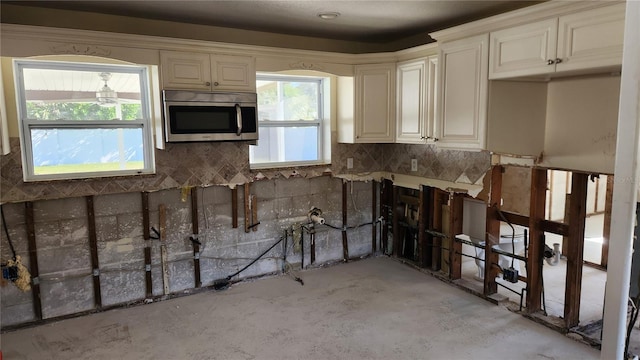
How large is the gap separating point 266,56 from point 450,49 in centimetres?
155

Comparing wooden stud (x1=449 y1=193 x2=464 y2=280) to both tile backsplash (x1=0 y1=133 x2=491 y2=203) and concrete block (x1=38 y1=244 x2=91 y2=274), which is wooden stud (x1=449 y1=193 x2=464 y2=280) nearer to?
tile backsplash (x1=0 y1=133 x2=491 y2=203)

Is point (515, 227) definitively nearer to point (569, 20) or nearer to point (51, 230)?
point (569, 20)

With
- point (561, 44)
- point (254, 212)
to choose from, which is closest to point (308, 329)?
point (254, 212)

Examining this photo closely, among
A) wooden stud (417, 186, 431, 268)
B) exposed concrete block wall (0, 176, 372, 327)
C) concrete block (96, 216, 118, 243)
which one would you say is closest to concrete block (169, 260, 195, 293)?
exposed concrete block wall (0, 176, 372, 327)

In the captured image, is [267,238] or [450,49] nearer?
[450,49]

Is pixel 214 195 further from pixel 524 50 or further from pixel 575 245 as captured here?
pixel 575 245

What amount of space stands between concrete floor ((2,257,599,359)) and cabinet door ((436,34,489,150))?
1.32 metres

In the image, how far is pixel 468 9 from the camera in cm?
316

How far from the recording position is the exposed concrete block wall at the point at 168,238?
312 centimetres

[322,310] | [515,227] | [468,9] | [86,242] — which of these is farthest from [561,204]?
[86,242]

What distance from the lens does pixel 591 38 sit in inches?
89.5

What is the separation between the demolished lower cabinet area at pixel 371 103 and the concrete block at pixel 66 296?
265 centimetres

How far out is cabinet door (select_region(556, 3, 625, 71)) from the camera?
2.15 m

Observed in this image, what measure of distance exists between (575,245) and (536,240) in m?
0.29
